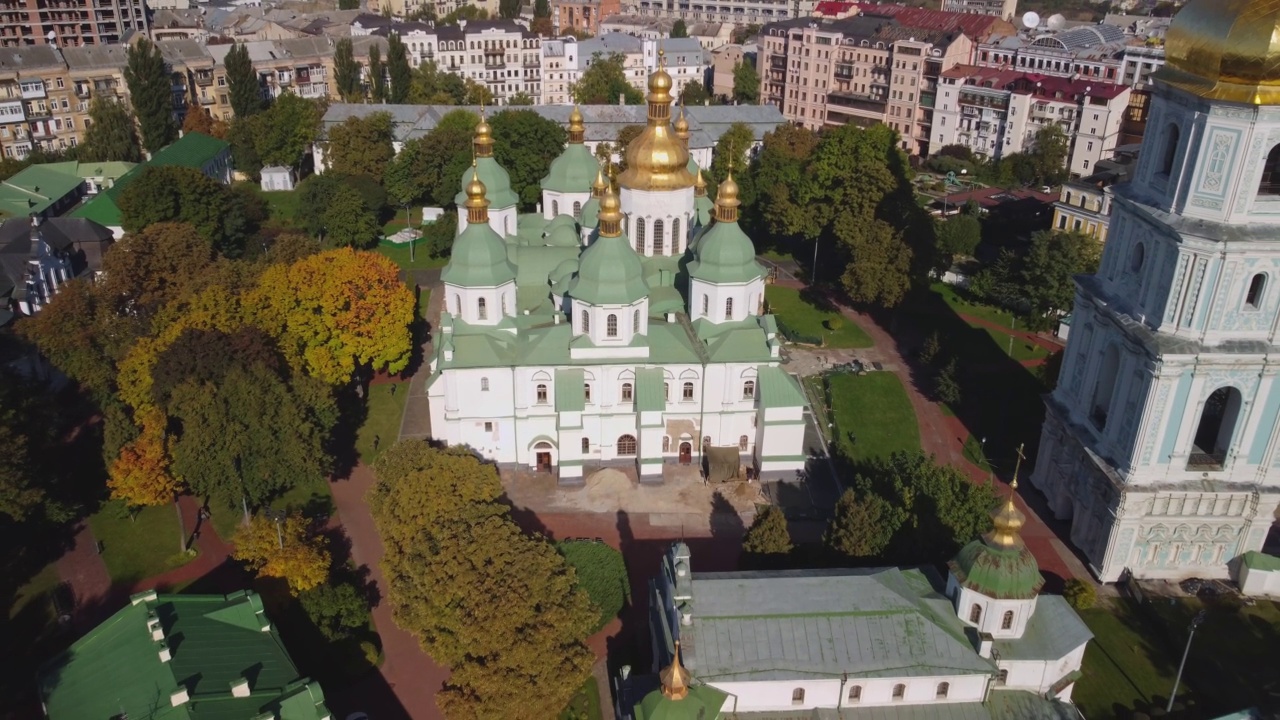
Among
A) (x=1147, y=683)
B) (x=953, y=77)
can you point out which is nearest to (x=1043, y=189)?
(x=953, y=77)

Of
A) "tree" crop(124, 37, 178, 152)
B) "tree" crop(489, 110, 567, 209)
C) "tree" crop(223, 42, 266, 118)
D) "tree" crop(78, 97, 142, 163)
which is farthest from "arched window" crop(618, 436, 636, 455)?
"tree" crop(223, 42, 266, 118)

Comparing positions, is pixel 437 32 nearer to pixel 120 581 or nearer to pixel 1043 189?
pixel 1043 189

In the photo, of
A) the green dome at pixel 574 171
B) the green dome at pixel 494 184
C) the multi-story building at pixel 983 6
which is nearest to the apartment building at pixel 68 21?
the green dome at pixel 494 184

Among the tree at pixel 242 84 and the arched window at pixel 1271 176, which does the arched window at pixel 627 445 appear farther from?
the tree at pixel 242 84

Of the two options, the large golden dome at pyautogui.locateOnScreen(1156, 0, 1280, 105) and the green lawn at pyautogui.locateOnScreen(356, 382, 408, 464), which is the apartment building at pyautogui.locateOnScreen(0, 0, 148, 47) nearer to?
the green lawn at pyautogui.locateOnScreen(356, 382, 408, 464)

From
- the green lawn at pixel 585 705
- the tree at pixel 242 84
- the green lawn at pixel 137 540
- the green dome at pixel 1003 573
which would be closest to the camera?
the green dome at pixel 1003 573

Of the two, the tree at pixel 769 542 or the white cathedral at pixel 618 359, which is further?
the white cathedral at pixel 618 359
